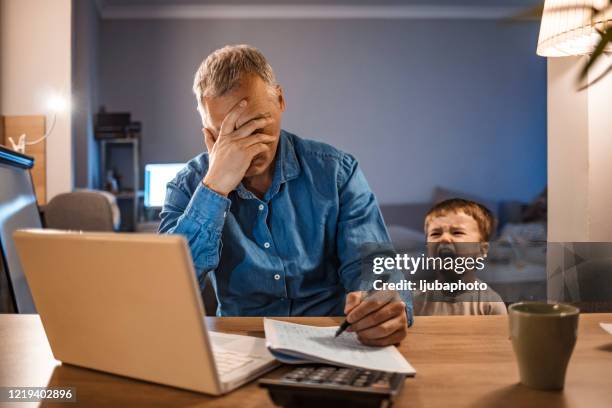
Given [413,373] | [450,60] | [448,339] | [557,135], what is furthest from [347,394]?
[450,60]

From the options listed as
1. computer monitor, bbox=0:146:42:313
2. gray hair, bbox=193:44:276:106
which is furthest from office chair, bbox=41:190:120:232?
gray hair, bbox=193:44:276:106

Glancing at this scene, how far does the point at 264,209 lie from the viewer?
1371 millimetres

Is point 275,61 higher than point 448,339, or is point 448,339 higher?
point 275,61

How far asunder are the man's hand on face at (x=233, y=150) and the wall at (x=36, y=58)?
308cm

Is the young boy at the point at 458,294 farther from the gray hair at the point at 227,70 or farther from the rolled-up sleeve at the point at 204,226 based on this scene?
the gray hair at the point at 227,70

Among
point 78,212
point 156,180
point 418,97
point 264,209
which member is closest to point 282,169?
point 264,209

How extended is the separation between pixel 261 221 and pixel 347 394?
32.9 inches

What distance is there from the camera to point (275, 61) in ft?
20.4

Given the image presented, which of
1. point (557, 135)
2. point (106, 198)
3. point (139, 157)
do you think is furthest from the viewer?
point (139, 157)

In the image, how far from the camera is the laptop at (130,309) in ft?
1.84

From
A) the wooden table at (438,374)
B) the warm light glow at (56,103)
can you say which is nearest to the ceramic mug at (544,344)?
the wooden table at (438,374)

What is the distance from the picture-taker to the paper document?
68 centimetres

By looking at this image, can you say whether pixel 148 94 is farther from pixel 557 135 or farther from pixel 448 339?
pixel 448 339

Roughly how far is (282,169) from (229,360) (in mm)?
743
